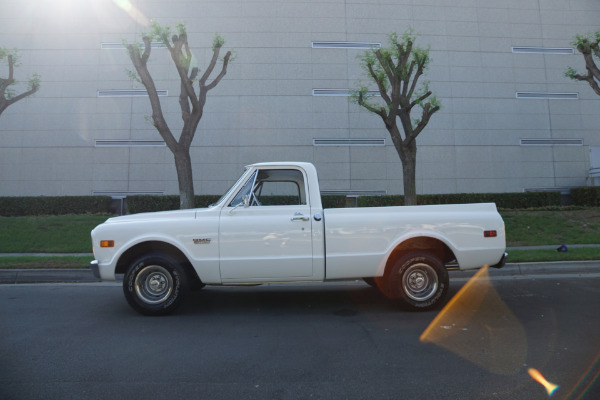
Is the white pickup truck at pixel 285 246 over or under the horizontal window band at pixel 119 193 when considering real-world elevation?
under

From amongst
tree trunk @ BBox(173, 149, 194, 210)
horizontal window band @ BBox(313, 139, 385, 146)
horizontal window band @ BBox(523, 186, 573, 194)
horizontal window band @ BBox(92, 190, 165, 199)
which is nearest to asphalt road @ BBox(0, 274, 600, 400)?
tree trunk @ BBox(173, 149, 194, 210)

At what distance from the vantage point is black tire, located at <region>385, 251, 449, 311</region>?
4.96 m

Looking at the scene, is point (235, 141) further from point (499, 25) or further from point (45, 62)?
point (499, 25)

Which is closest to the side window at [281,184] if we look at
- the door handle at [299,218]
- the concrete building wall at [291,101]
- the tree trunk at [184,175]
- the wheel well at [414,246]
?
the door handle at [299,218]

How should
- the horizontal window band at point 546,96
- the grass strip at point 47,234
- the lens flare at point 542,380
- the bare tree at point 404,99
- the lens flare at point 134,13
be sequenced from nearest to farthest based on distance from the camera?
1. the lens flare at point 542,380
2. the grass strip at point 47,234
3. the bare tree at point 404,99
4. the lens flare at point 134,13
5. the horizontal window band at point 546,96

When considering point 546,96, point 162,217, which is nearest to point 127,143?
point 162,217

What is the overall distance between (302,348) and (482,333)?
202 cm

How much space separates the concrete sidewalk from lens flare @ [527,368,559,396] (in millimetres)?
4410

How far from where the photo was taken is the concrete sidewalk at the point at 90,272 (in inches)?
295

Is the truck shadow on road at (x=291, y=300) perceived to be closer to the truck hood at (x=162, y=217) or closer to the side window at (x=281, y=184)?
the truck hood at (x=162, y=217)

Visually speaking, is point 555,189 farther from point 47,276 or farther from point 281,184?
point 47,276

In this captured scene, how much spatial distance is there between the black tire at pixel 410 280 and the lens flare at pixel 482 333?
0.26 meters

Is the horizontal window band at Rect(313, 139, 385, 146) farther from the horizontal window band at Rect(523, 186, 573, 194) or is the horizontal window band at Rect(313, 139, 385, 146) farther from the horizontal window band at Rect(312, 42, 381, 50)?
the horizontal window band at Rect(523, 186, 573, 194)

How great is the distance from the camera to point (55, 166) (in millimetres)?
17406
